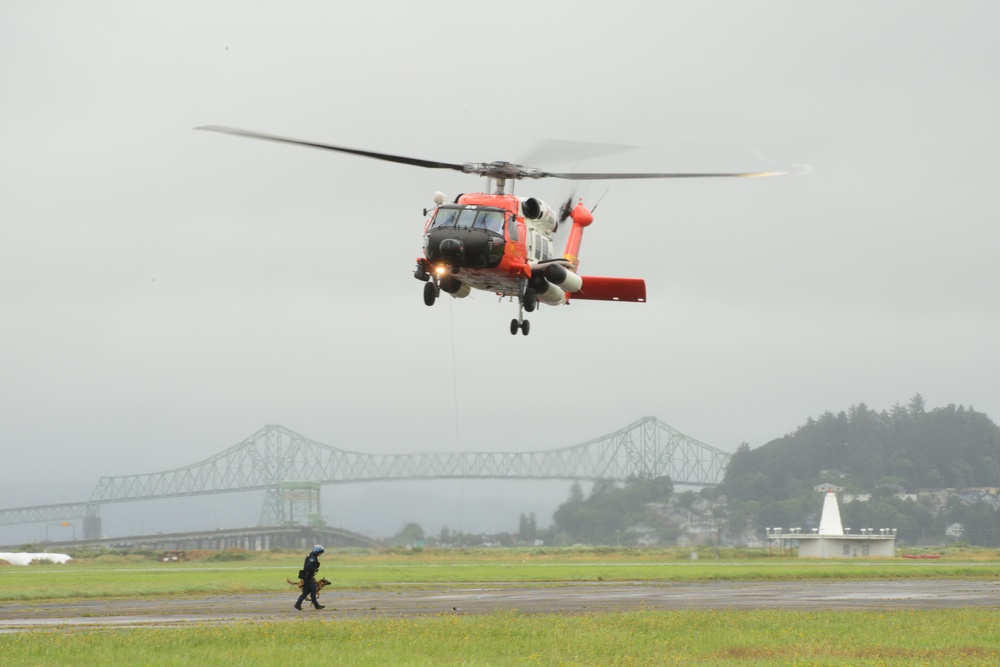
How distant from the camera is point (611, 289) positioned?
37062 mm

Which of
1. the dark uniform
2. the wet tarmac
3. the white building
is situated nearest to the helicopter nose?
the dark uniform

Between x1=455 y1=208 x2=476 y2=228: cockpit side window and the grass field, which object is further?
x1=455 y1=208 x2=476 y2=228: cockpit side window

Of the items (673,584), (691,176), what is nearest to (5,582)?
(673,584)

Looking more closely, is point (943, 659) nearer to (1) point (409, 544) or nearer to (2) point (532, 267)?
(2) point (532, 267)

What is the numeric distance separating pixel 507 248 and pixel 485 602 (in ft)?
46.4

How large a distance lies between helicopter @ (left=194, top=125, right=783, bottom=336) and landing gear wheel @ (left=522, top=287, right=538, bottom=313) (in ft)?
0.09

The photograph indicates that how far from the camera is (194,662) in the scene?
23.4 m

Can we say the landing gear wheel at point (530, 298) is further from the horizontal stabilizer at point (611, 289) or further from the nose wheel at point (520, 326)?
the horizontal stabilizer at point (611, 289)

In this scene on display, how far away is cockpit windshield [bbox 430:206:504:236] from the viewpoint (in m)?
32.6

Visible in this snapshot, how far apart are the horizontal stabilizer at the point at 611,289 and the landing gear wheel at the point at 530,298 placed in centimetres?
217

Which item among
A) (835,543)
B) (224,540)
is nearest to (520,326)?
(835,543)

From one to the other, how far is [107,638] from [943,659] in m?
18.0

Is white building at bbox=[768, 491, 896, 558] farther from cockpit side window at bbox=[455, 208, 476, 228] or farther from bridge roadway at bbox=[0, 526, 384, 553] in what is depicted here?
cockpit side window at bbox=[455, 208, 476, 228]

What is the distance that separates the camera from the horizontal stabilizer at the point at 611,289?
121 ft
